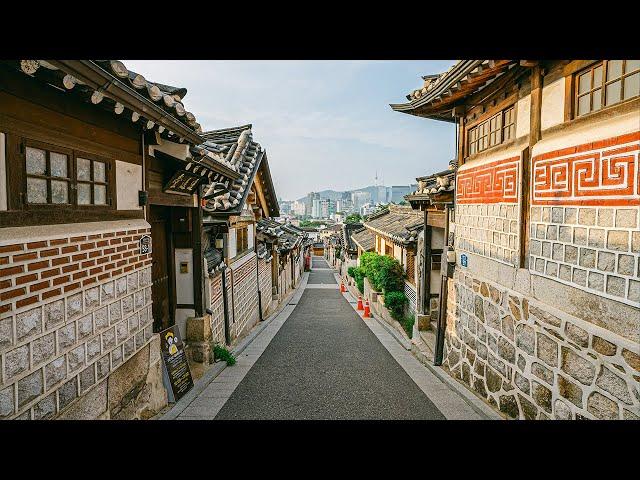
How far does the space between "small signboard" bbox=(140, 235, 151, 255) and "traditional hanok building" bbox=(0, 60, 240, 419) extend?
3 cm

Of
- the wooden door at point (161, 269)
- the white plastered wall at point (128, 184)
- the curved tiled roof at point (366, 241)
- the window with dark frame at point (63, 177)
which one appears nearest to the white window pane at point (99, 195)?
the window with dark frame at point (63, 177)

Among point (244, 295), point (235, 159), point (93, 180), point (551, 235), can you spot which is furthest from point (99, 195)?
point (244, 295)

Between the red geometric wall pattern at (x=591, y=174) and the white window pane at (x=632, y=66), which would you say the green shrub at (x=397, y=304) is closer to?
the red geometric wall pattern at (x=591, y=174)

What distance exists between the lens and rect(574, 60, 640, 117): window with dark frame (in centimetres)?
385

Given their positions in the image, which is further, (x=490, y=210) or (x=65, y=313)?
(x=490, y=210)

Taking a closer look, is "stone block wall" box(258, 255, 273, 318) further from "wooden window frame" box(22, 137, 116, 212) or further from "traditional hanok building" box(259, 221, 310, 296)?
"wooden window frame" box(22, 137, 116, 212)

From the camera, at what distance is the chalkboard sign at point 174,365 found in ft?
21.5

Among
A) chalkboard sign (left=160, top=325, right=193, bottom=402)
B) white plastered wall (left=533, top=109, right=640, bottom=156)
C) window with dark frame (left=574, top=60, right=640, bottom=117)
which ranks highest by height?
window with dark frame (left=574, top=60, right=640, bottom=117)

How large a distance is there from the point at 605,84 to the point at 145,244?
646 centimetres

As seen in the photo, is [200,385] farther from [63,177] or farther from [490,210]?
[490,210]

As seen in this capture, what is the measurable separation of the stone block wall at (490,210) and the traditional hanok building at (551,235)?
0.03 meters

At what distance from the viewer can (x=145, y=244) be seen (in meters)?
5.86

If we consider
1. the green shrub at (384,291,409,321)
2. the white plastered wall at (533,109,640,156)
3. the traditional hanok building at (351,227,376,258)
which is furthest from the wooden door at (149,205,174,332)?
the traditional hanok building at (351,227,376,258)

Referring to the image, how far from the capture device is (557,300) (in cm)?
474
